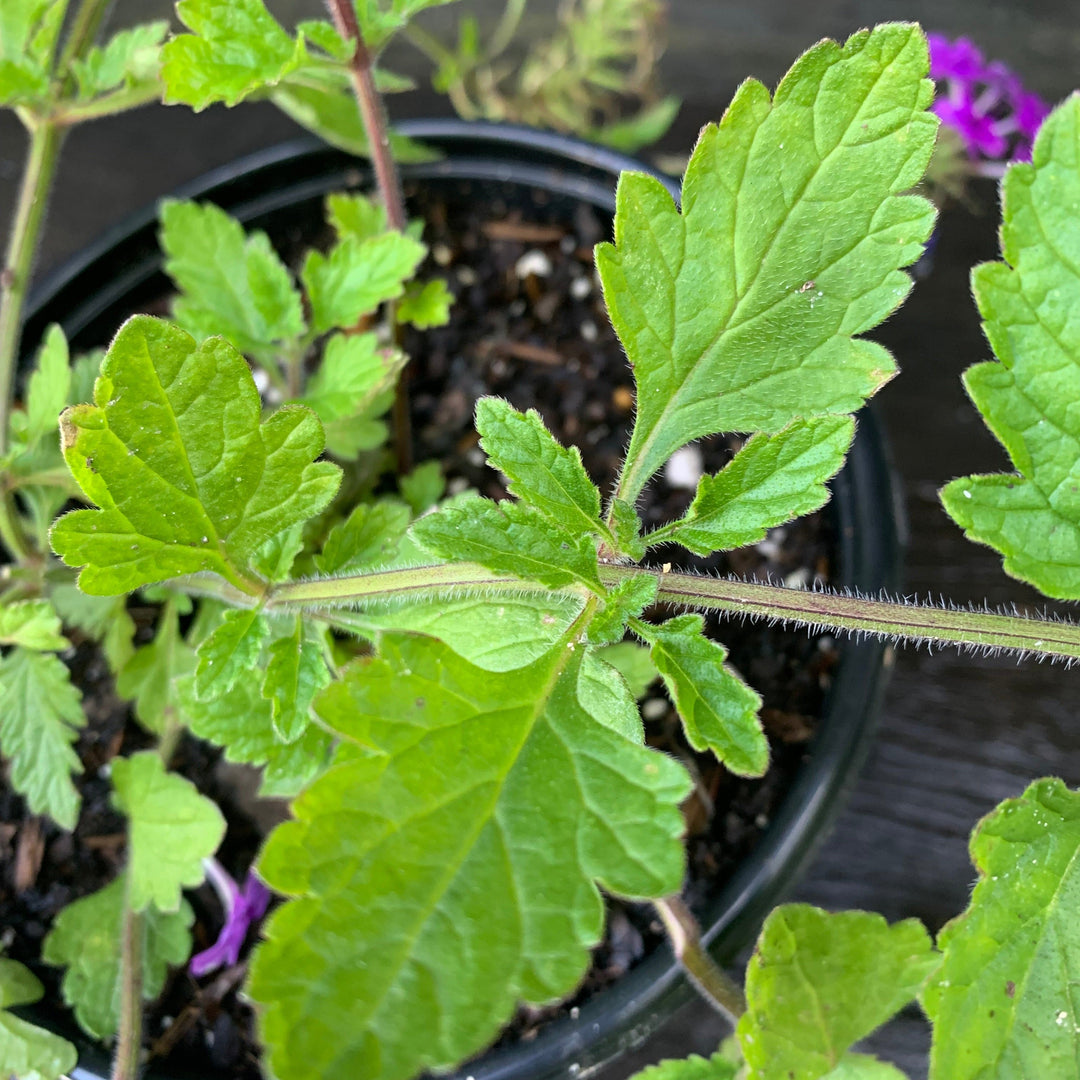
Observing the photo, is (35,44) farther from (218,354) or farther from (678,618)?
(678,618)

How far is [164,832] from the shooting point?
70 cm

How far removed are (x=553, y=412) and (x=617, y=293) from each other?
1.26 feet

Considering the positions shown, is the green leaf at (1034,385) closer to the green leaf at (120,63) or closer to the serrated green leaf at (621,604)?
the serrated green leaf at (621,604)

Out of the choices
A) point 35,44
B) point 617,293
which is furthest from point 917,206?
point 35,44

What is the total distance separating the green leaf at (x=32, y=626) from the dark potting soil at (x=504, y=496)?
0.26m

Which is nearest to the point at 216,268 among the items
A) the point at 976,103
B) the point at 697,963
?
the point at 697,963

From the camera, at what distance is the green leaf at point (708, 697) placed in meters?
0.45

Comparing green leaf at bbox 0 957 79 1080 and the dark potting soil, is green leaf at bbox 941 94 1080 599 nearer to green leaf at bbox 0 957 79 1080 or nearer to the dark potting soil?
the dark potting soil

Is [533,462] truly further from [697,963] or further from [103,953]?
[103,953]

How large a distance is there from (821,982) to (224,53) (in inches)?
25.3

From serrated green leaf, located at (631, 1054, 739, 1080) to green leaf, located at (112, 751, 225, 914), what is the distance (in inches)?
12.9

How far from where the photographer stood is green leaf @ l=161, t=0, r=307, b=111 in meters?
0.55

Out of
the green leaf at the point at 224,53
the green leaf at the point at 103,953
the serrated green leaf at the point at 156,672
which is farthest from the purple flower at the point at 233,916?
the green leaf at the point at 224,53

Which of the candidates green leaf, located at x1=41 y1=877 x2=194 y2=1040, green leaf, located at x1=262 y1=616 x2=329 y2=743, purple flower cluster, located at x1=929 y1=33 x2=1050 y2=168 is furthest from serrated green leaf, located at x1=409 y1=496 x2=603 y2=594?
purple flower cluster, located at x1=929 y1=33 x2=1050 y2=168
